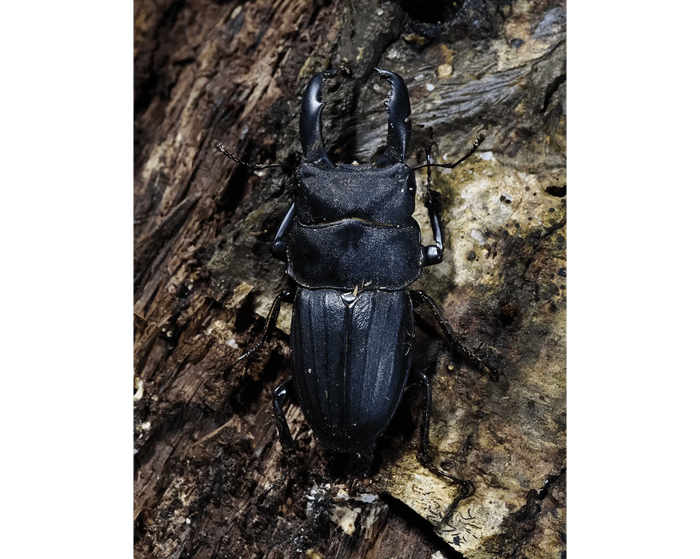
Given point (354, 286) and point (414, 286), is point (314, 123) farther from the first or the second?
point (414, 286)

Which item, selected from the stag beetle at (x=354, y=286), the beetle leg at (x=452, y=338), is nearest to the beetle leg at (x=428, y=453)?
the stag beetle at (x=354, y=286)

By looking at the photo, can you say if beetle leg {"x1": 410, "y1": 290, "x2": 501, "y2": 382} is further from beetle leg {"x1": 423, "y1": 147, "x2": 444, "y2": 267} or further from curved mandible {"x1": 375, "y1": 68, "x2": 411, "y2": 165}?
curved mandible {"x1": 375, "y1": 68, "x2": 411, "y2": 165}

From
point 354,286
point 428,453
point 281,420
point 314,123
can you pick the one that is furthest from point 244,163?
point 428,453

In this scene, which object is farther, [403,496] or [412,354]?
[412,354]

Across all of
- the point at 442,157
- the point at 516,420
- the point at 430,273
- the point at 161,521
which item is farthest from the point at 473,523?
the point at 442,157

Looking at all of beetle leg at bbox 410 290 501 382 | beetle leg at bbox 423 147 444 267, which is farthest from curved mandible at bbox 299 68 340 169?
beetle leg at bbox 410 290 501 382

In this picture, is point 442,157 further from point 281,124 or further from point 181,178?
point 181,178
